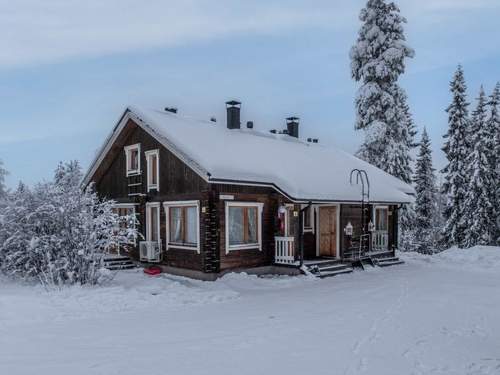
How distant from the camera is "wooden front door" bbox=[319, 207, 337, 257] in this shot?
1778cm

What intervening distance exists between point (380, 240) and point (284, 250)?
7.11 metres

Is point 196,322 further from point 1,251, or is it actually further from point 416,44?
point 416,44

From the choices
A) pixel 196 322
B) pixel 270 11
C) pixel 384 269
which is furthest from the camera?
pixel 384 269

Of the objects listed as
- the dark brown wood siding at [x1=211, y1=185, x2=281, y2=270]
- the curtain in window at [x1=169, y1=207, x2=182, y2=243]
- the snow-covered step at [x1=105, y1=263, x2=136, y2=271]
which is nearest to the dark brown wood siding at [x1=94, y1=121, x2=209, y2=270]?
the curtain in window at [x1=169, y1=207, x2=182, y2=243]

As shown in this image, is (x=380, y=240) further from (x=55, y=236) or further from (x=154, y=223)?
(x=55, y=236)

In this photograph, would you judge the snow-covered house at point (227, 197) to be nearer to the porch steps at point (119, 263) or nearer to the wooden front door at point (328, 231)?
the wooden front door at point (328, 231)

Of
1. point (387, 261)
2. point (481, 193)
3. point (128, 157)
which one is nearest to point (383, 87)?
point (481, 193)

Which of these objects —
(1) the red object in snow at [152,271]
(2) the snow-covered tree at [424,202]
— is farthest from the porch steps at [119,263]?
(2) the snow-covered tree at [424,202]

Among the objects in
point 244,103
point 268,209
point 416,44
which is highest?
point 416,44

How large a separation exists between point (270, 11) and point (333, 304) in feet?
32.1

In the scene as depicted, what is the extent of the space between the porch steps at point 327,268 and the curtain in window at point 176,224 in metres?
4.72

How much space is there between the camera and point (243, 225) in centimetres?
1544


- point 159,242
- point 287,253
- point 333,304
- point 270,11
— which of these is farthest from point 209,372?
point 270,11

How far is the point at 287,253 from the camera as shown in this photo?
1555 cm
